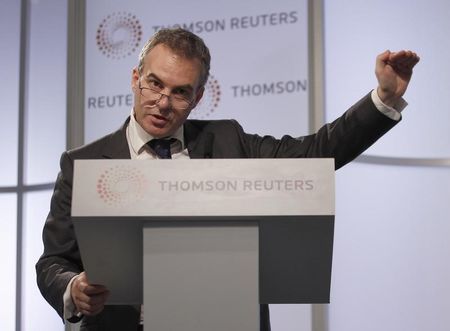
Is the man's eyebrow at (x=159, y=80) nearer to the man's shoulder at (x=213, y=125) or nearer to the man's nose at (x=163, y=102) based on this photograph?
the man's nose at (x=163, y=102)

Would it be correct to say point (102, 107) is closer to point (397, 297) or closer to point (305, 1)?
point (305, 1)

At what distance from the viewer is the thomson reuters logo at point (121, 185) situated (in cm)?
157

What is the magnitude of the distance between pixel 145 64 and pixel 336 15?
1.75m

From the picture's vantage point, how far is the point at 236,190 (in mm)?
1588

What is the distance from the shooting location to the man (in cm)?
217

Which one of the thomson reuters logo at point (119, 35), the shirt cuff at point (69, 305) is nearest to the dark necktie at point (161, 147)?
the shirt cuff at point (69, 305)

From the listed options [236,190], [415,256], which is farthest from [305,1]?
[236,190]

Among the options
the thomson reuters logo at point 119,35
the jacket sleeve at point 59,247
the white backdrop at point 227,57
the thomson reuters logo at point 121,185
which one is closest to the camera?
the thomson reuters logo at point 121,185

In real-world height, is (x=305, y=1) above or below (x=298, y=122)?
above

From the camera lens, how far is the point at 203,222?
1.62 metres

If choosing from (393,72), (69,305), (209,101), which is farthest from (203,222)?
(209,101)

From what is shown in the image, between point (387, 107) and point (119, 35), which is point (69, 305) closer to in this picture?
point (387, 107)

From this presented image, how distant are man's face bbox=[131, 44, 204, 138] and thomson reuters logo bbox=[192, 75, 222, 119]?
149 cm

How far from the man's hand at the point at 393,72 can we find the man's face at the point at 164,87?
562 mm
